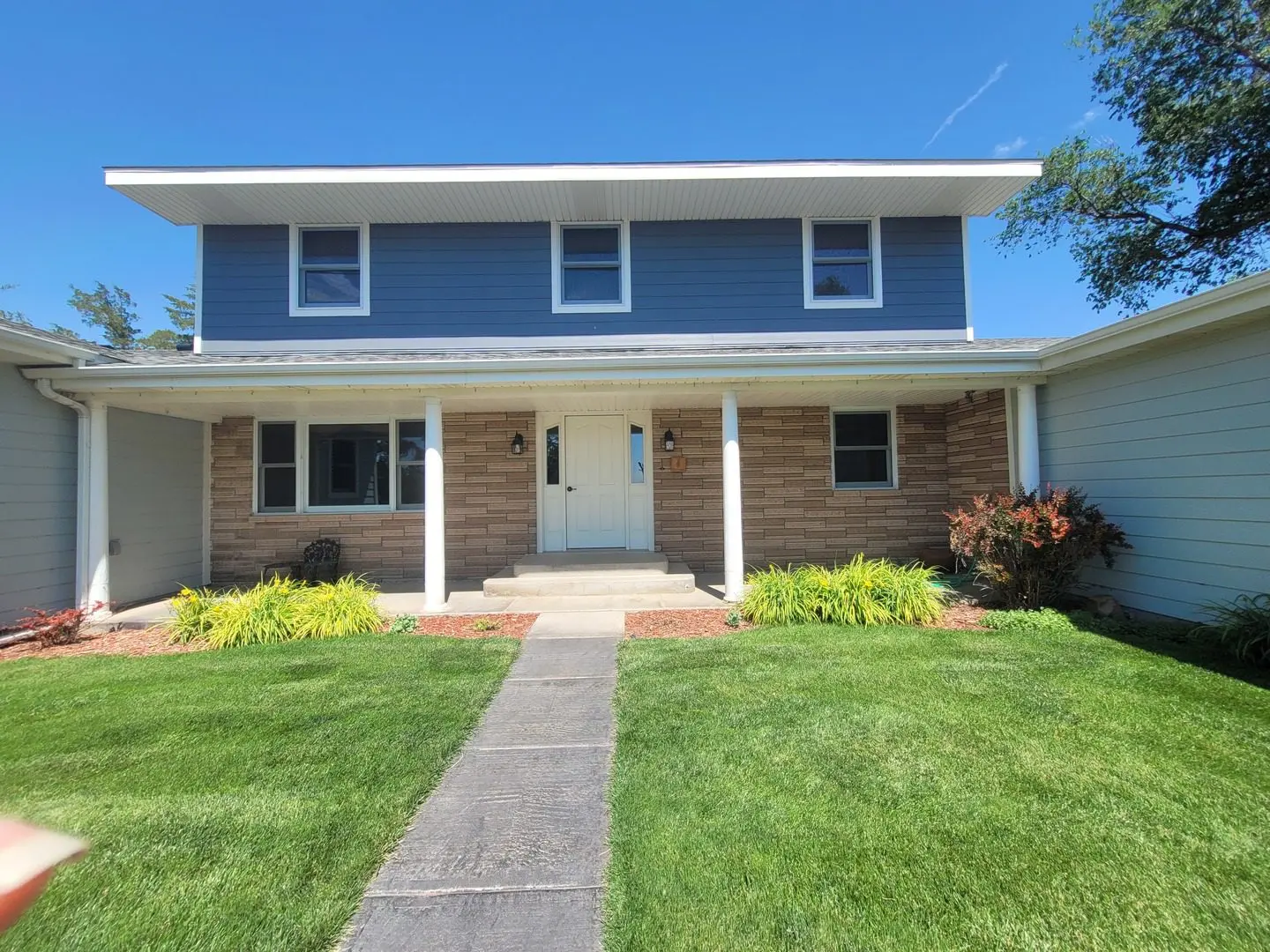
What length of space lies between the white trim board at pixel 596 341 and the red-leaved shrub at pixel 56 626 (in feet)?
13.8

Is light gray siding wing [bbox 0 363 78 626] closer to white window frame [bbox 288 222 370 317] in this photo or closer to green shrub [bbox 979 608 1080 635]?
white window frame [bbox 288 222 370 317]

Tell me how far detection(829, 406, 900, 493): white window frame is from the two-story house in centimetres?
3

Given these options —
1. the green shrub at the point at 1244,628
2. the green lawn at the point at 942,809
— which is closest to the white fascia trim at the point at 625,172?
the green shrub at the point at 1244,628

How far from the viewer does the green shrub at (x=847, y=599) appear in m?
6.17

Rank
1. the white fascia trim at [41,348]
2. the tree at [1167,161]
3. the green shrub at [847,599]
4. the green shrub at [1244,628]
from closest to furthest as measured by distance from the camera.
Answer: the green shrub at [1244,628] → the white fascia trim at [41,348] → the green shrub at [847,599] → the tree at [1167,161]

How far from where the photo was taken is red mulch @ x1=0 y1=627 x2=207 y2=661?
221 inches

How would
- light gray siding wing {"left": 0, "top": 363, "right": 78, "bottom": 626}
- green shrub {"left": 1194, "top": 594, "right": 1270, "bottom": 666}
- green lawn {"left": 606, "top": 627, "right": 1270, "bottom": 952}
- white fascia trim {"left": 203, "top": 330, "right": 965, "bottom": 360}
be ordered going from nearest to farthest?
green lawn {"left": 606, "top": 627, "right": 1270, "bottom": 952}, green shrub {"left": 1194, "top": 594, "right": 1270, "bottom": 666}, light gray siding wing {"left": 0, "top": 363, "right": 78, "bottom": 626}, white fascia trim {"left": 203, "top": 330, "right": 965, "bottom": 360}

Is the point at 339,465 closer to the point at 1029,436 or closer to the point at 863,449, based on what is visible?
the point at 863,449

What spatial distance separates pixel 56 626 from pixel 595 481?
6.31 m

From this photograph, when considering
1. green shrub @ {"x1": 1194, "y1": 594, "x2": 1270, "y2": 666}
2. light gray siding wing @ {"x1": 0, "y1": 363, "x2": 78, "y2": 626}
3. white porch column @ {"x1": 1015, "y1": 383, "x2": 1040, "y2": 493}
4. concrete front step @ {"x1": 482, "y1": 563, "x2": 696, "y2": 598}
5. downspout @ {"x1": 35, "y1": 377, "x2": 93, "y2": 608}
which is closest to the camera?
green shrub @ {"x1": 1194, "y1": 594, "x2": 1270, "y2": 666}

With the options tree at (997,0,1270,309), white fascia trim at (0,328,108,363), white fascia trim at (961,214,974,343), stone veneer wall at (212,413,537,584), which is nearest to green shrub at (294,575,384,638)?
stone veneer wall at (212,413,537,584)

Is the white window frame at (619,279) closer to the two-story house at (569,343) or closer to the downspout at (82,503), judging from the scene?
the two-story house at (569,343)

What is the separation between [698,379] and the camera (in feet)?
22.5

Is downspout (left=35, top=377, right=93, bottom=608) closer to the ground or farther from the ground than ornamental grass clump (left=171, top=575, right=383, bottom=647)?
farther from the ground
